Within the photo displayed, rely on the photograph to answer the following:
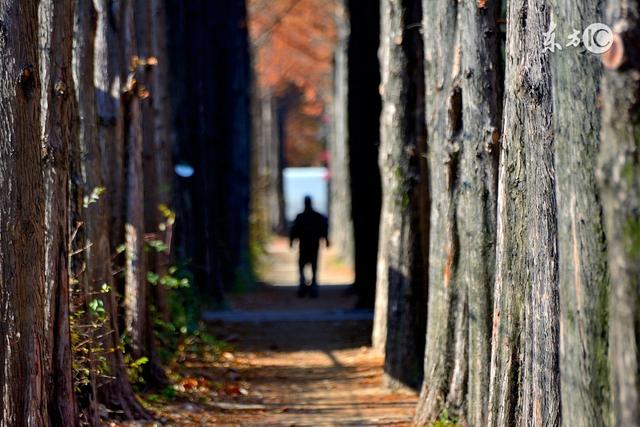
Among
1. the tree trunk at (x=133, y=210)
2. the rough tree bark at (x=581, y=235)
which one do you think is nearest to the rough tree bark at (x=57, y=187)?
the tree trunk at (x=133, y=210)

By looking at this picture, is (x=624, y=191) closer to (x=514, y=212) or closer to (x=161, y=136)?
(x=514, y=212)

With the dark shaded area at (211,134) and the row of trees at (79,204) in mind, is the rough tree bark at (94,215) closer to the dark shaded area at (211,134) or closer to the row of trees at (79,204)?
the row of trees at (79,204)

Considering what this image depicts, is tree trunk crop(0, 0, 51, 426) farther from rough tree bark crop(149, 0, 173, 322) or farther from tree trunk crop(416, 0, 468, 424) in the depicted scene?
rough tree bark crop(149, 0, 173, 322)

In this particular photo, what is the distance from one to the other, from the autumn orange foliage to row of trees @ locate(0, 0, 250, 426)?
24381mm

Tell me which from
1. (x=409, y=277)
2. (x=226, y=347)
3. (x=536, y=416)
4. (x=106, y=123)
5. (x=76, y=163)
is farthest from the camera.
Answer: (x=226, y=347)

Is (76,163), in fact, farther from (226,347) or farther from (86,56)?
(226,347)

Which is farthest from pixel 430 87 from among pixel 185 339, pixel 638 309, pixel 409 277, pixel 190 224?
pixel 190 224

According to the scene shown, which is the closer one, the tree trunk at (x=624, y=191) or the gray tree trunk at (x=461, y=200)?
the tree trunk at (x=624, y=191)

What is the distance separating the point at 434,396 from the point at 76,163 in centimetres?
371

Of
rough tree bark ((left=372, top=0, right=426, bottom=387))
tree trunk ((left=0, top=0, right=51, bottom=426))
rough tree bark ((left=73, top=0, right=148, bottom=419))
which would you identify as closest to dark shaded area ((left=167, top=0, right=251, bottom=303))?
rough tree bark ((left=372, top=0, right=426, bottom=387))

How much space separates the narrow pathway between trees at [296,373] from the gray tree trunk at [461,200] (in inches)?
46.4

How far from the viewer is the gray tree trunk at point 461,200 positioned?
391 inches

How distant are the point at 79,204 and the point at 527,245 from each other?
12.8 ft

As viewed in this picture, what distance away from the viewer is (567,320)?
5816mm
